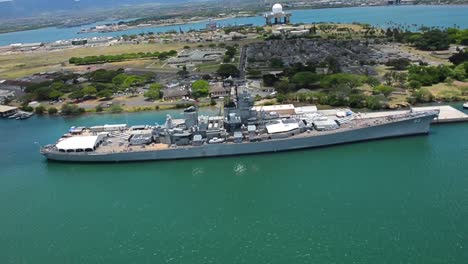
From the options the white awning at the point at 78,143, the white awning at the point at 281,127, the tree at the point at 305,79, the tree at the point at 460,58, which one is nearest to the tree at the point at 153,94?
the white awning at the point at 78,143

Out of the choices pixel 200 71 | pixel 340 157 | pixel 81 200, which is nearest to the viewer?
pixel 81 200

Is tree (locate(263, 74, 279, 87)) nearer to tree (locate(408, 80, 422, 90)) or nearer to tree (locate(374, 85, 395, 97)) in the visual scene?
tree (locate(374, 85, 395, 97))

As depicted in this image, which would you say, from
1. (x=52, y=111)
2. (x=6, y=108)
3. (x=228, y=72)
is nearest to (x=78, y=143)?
(x=52, y=111)

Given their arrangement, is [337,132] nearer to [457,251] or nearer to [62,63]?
[457,251]

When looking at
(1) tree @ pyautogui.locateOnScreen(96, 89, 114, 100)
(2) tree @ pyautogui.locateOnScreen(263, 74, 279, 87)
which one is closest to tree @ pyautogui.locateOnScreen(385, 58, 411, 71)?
(2) tree @ pyautogui.locateOnScreen(263, 74, 279, 87)

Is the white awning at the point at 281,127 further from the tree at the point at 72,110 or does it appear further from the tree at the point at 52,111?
the tree at the point at 52,111

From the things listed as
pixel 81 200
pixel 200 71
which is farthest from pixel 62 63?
pixel 81 200

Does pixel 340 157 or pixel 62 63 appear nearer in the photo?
pixel 340 157
